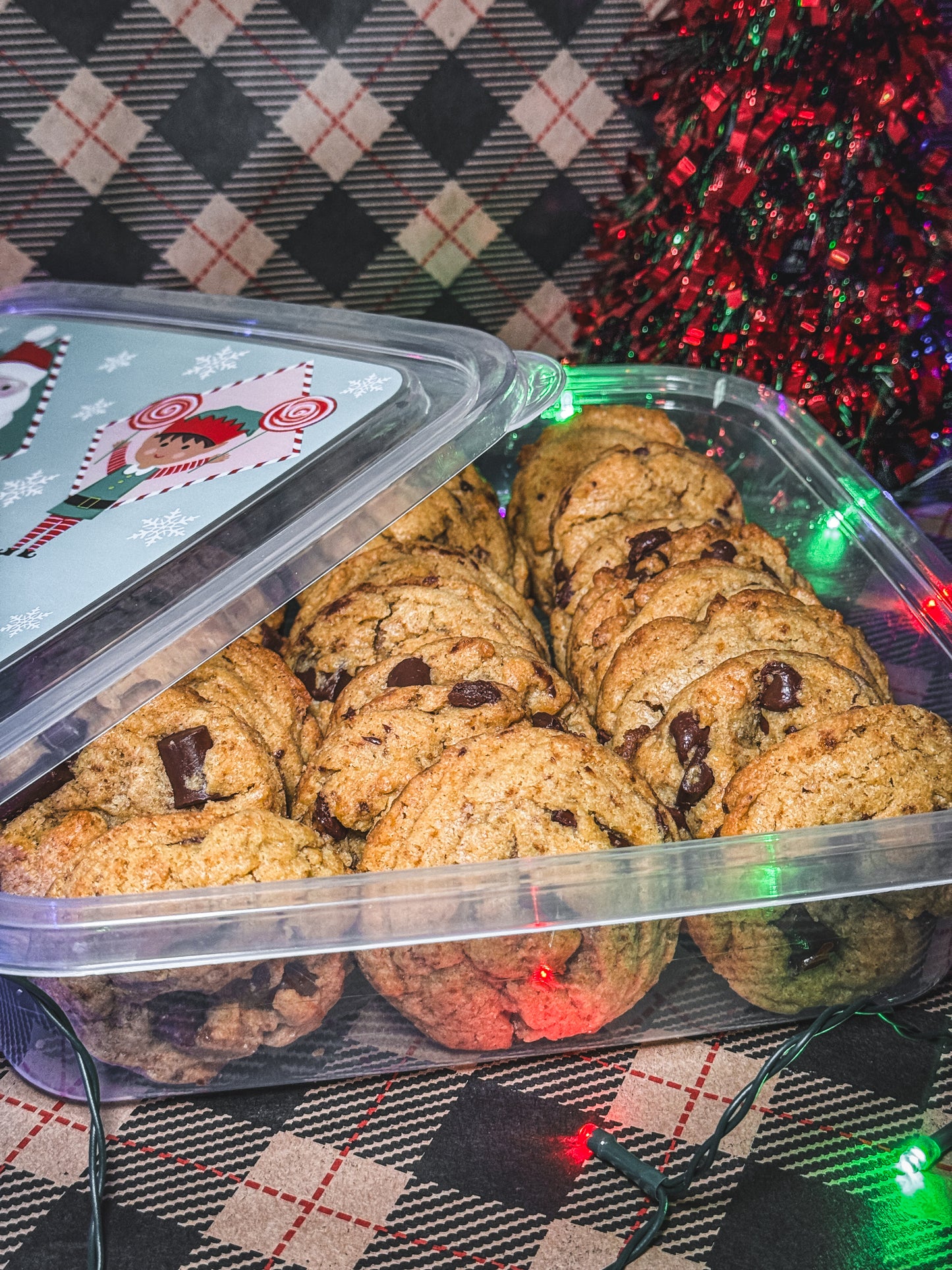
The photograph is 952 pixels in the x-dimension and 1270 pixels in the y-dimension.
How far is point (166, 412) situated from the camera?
1400 mm

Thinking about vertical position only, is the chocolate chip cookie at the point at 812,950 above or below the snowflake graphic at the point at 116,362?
below

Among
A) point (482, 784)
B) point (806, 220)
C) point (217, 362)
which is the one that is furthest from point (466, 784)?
point (806, 220)

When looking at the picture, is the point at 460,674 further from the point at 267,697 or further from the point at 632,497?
the point at 632,497

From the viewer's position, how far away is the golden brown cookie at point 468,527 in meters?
1.56

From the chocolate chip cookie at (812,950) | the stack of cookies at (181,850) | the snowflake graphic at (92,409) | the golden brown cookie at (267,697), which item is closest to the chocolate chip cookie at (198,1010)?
the stack of cookies at (181,850)

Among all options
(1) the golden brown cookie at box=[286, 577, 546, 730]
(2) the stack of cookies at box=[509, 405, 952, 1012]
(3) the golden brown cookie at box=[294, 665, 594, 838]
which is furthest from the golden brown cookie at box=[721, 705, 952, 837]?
(1) the golden brown cookie at box=[286, 577, 546, 730]

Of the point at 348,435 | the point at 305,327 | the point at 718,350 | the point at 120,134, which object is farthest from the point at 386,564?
the point at 120,134

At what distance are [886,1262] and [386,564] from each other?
3.23 feet

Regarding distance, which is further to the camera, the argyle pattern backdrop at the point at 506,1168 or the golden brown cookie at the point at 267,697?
the golden brown cookie at the point at 267,697

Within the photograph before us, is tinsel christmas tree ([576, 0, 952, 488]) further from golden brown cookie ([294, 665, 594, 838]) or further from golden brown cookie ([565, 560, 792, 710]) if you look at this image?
golden brown cookie ([294, 665, 594, 838])

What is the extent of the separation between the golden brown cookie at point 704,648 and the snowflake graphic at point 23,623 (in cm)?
67

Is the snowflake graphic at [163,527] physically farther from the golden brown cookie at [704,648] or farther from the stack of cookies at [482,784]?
the golden brown cookie at [704,648]

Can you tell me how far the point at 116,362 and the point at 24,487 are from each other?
1.04 feet

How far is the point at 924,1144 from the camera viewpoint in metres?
1.06
